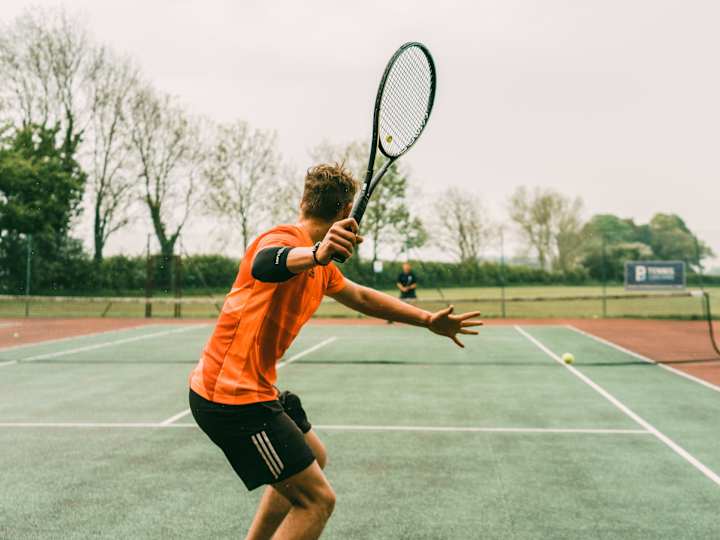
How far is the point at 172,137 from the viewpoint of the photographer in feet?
130

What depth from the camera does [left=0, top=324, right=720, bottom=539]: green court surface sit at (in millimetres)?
4012

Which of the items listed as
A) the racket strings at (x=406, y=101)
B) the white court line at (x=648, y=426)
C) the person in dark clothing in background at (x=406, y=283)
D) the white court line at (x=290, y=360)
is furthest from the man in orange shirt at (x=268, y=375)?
the person in dark clothing in background at (x=406, y=283)

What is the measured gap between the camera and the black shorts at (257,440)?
2.54m

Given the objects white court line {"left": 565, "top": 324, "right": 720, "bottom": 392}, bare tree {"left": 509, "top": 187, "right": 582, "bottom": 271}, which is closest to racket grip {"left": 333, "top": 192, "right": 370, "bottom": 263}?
white court line {"left": 565, "top": 324, "right": 720, "bottom": 392}

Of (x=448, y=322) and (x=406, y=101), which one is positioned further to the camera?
(x=406, y=101)

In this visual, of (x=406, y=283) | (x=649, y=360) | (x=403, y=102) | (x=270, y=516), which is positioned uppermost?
(x=403, y=102)

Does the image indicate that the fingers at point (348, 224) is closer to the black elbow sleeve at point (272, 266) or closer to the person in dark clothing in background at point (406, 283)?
the black elbow sleeve at point (272, 266)

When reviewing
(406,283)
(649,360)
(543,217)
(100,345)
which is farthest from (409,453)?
(543,217)

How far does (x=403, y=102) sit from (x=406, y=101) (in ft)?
0.10

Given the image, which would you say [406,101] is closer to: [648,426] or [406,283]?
[648,426]

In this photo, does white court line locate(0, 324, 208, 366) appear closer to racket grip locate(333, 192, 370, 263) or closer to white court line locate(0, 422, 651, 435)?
white court line locate(0, 422, 651, 435)

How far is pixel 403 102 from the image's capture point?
3480 millimetres

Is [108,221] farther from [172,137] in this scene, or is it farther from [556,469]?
[556,469]

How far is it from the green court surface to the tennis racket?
215cm
